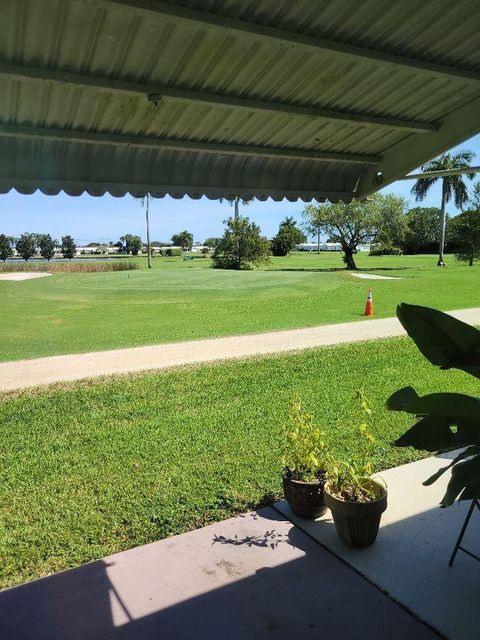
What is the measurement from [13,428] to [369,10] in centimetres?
578

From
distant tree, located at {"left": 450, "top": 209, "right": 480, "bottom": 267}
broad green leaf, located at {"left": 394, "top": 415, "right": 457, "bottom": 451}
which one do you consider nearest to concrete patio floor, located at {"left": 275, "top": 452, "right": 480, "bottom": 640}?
broad green leaf, located at {"left": 394, "top": 415, "right": 457, "bottom": 451}

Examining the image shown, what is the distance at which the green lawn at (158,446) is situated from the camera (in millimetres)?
3732

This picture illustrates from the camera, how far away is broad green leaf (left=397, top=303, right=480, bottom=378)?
81.3 inches

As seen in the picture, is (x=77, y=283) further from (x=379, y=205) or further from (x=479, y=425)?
(x=479, y=425)

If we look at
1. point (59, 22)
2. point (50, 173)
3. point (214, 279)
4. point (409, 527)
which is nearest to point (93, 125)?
point (50, 173)

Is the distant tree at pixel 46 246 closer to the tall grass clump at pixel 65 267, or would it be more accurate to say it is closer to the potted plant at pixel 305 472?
the tall grass clump at pixel 65 267

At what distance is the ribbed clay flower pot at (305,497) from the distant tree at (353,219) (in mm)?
38612

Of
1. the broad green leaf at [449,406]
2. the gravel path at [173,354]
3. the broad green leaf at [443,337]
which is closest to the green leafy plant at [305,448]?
the broad green leaf at [449,406]

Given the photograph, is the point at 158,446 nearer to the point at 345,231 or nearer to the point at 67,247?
the point at 345,231

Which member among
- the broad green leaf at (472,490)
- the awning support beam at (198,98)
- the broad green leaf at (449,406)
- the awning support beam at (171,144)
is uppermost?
the awning support beam at (198,98)

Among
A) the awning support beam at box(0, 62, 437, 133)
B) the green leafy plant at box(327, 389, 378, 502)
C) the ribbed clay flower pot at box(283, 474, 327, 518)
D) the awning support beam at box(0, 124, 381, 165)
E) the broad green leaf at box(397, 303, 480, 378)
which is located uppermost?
the awning support beam at box(0, 62, 437, 133)

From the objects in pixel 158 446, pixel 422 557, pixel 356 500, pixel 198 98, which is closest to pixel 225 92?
pixel 198 98

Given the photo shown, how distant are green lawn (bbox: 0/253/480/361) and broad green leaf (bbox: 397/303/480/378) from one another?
9.83 m

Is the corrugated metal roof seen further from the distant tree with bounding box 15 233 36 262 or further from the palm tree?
the distant tree with bounding box 15 233 36 262
